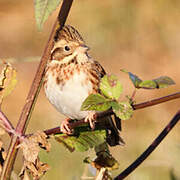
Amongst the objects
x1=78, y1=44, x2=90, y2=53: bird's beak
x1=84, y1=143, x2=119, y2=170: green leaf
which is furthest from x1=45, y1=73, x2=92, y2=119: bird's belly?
x1=84, y1=143, x2=119, y2=170: green leaf

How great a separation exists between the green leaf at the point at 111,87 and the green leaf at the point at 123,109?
6 cm

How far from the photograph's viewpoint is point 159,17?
6.84 m

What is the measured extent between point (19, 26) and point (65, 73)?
5875 mm

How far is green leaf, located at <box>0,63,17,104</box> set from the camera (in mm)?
1103

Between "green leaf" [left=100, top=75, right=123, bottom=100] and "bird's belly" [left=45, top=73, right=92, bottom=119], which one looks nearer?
"green leaf" [left=100, top=75, right=123, bottom=100]

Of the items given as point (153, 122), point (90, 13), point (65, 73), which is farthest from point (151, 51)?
point (65, 73)

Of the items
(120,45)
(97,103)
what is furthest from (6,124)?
(120,45)

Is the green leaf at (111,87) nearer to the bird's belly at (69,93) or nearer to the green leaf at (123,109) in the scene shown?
the green leaf at (123,109)

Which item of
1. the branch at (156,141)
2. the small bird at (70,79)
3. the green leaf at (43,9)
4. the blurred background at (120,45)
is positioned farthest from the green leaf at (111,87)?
the blurred background at (120,45)

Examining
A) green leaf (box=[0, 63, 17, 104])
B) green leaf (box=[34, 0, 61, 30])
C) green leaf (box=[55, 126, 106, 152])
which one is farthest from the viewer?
green leaf (box=[55, 126, 106, 152])

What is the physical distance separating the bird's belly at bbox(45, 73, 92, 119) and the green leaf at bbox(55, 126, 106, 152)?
2.53ft

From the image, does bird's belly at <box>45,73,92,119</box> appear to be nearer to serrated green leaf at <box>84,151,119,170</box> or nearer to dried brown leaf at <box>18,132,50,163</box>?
serrated green leaf at <box>84,151,119,170</box>

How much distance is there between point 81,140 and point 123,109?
0.86 feet

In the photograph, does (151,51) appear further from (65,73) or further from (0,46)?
(65,73)
